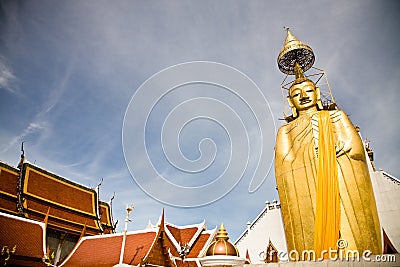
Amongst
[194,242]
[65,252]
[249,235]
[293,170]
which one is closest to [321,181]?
[293,170]

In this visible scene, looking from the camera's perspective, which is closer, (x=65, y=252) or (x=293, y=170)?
(x=293, y=170)

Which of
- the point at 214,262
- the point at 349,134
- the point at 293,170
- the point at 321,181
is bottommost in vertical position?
the point at 214,262

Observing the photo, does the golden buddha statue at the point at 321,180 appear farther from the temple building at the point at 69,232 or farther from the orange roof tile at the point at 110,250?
the orange roof tile at the point at 110,250

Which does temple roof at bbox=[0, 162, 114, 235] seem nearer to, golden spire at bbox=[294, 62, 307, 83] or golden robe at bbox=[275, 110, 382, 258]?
golden robe at bbox=[275, 110, 382, 258]


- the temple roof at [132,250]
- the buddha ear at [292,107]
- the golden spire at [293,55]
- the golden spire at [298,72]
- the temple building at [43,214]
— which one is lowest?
A: the temple roof at [132,250]

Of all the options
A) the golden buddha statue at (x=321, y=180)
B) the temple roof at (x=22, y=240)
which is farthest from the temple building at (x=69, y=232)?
the golden buddha statue at (x=321, y=180)

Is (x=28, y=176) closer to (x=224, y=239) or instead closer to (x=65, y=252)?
(x=65, y=252)

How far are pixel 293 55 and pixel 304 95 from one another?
2.75 meters

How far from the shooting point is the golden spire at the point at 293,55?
12.5 m

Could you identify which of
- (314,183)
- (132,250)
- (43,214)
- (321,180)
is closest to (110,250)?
(132,250)

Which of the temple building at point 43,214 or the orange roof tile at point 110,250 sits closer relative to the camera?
the temple building at point 43,214

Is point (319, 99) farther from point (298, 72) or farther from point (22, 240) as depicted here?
point (22, 240)

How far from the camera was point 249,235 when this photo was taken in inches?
722

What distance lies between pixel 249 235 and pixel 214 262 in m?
14.2
